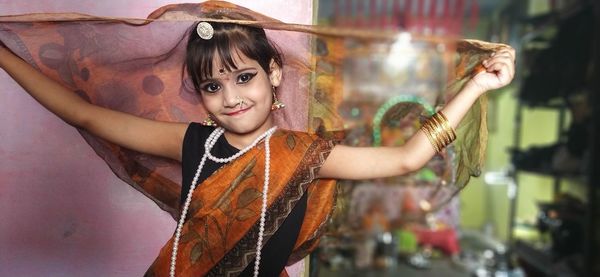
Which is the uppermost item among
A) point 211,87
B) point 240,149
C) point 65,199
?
point 211,87

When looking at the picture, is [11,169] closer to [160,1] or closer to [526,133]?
[160,1]

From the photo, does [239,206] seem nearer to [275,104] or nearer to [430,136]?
[275,104]

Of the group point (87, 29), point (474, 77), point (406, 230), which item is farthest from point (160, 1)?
point (406, 230)

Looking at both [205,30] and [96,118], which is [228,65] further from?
[96,118]

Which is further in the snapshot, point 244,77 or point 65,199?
point 65,199

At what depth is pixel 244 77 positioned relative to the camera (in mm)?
718

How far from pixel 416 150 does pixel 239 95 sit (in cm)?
29

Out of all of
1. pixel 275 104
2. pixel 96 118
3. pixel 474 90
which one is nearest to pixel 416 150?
pixel 474 90

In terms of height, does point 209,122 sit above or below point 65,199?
above

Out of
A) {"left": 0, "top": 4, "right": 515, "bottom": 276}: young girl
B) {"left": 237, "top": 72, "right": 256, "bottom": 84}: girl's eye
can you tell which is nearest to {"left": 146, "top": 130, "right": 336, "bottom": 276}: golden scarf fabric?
{"left": 0, "top": 4, "right": 515, "bottom": 276}: young girl

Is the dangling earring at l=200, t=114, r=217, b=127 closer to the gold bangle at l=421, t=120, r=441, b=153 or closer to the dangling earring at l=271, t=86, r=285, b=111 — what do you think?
the dangling earring at l=271, t=86, r=285, b=111

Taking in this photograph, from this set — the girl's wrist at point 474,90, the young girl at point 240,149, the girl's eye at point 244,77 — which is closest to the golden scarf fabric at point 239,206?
the young girl at point 240,149

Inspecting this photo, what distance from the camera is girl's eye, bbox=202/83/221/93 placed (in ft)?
2.37

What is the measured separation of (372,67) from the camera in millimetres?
2760
